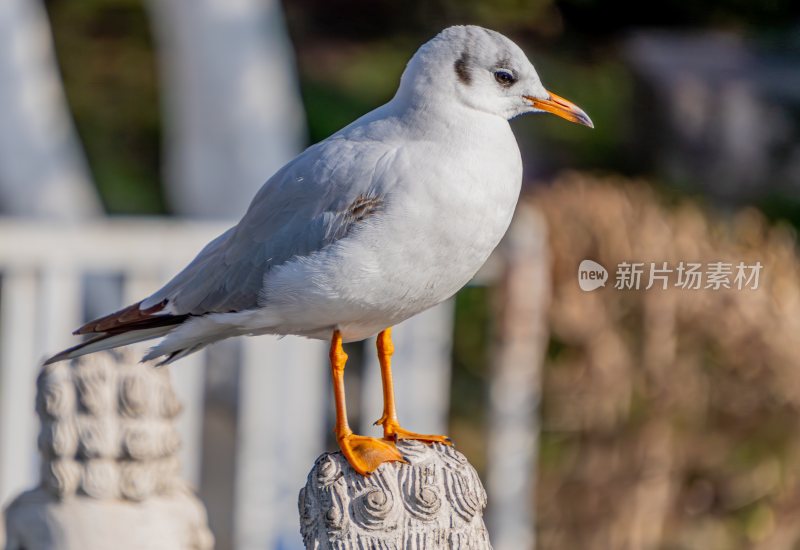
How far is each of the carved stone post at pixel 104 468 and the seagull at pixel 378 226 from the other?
315 millimetres

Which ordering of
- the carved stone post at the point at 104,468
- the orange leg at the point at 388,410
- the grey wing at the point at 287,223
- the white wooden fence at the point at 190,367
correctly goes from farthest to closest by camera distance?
the white wooden fence at the point at 190,367
the carved stone post at the point at 104,468
the orange leg at the point at 388,410
the grey wing at the point at 287,223

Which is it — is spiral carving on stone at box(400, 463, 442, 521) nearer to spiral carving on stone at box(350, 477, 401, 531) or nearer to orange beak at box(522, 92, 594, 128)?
spiral carving on stone at box(350, 477, 401, 531)

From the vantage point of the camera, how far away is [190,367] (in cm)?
357

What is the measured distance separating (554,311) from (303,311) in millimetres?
2525

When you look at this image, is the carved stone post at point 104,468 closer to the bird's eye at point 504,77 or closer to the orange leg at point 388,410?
the orange leg at point 388,410

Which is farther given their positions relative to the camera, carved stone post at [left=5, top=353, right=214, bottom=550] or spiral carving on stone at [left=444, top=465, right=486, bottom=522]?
carved stone post at [left=5, top=353, right=214, bottom=550]

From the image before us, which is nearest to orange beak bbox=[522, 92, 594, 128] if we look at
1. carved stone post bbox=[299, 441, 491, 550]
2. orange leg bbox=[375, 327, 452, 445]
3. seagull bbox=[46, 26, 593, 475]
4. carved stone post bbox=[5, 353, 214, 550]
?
seagull bbox=[46, 26, 593, 475]

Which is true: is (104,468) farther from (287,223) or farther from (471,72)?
(471,72)

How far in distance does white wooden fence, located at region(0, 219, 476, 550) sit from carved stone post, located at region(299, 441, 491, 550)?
1.93 metres

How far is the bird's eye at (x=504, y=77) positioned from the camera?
175 cm

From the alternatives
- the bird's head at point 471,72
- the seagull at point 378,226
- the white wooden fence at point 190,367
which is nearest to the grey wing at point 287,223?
the seagull at point 378,226

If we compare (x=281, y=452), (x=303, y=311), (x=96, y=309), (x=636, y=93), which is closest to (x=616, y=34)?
(x=636, y=93)

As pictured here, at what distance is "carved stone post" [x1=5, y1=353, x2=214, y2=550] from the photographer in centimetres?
212

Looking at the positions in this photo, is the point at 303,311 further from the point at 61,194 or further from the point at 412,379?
the point at 61,194
